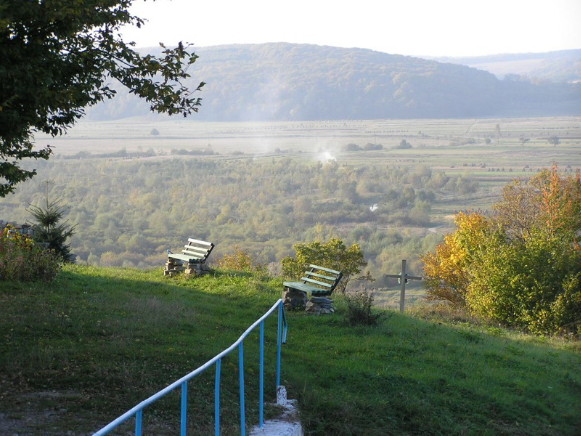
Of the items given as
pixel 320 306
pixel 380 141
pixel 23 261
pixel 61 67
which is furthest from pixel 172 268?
pixel 380 141

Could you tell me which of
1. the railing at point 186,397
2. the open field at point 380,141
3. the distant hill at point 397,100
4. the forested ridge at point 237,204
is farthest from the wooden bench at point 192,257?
the distant hill at point 397,100

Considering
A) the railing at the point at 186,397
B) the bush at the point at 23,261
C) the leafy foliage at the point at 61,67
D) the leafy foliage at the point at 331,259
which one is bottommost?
the leafy foliage at the point at 331,259

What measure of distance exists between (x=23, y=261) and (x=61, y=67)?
663cm

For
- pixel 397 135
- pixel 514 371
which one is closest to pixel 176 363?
pixel 514 371

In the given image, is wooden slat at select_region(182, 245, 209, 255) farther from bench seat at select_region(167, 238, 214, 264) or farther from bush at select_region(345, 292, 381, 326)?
bush at select_region(345, 292, 381, 326)

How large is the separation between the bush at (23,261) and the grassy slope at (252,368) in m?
0.42

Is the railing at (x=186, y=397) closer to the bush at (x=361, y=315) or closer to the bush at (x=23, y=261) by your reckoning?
the bush at (x=361, y=315)

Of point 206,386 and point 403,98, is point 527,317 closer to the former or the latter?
point 206,386

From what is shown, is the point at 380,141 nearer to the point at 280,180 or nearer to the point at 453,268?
the point at 280,180

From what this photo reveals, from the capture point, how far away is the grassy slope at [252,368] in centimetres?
709

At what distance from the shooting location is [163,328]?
34.4 feet

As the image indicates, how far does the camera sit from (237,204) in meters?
123

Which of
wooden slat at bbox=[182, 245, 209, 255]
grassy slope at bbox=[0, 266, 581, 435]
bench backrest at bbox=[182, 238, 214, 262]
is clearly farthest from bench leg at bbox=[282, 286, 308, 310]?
wooden slat at bbox=[182, 245, 209, 255]

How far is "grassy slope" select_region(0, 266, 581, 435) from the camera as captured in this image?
7094mm
